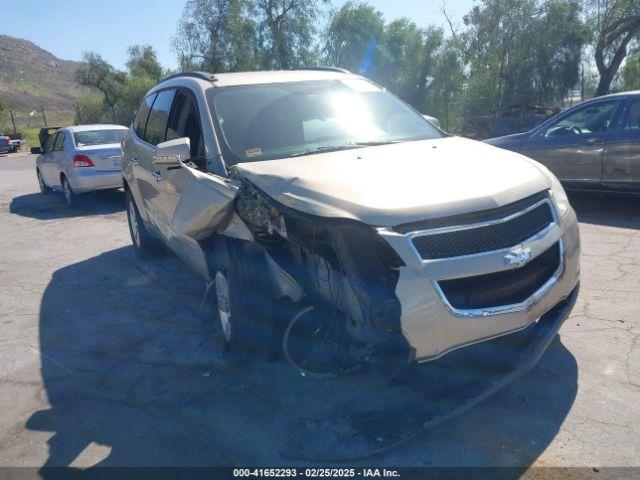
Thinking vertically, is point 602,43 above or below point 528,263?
above

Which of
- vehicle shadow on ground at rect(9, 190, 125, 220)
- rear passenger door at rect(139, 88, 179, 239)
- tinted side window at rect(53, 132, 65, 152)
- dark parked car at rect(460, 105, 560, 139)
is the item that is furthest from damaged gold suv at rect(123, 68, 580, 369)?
dark parked car at rect(460, 105, 560, 139)

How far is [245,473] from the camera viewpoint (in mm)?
2877

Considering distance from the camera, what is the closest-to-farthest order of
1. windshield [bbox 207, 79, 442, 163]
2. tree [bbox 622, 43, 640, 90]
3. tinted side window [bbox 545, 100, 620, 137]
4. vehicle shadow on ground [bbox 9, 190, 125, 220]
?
1. windshield [bbox 207, 79, 442, 163]
2. tinted side window [bbox 545, 100, 620, 137]
3. vehicle shadow on ground [bbox 9, 190, 125, 220]
4. tree [bbox 622, 43, 640, 90]

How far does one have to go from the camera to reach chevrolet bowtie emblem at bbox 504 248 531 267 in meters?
2.89

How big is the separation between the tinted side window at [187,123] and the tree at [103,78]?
1850 inches

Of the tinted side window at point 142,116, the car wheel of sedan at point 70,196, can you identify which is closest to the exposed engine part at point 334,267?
the tinted side window at point 142,116

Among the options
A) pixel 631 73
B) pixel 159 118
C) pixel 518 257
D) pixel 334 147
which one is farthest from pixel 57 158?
pixel 631 73

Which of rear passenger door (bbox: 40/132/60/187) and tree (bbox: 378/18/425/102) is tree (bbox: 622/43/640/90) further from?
rear passenger door (bbox: 40/132/60/187)

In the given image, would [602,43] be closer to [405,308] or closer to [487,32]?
[487,32]

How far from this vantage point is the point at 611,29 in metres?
25.8

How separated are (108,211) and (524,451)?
31.5 ft

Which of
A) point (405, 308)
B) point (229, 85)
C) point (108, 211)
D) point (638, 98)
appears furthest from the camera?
point (108, 211)

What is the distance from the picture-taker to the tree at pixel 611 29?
25.5 metres

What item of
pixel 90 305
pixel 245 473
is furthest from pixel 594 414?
pixel 90 305
